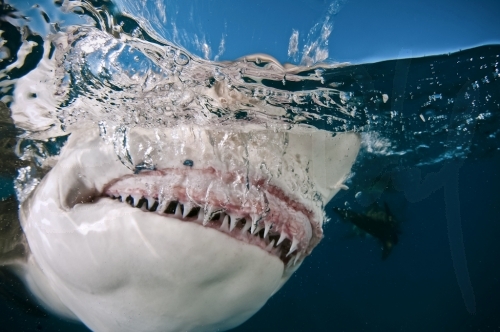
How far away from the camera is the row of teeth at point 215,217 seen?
2.94 m

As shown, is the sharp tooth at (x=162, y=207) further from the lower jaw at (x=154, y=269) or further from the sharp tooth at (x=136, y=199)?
the sharp tooth at (x=136, y=199)

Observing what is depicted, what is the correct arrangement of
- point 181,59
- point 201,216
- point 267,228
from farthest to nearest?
point 181,59 < point 267,228 < point 201,216

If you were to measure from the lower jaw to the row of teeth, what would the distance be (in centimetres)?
9

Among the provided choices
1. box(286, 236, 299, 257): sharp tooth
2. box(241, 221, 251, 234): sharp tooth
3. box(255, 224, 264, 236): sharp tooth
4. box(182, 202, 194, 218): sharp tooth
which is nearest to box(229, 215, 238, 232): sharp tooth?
box(241, 221, 251, 234): sharp tooth

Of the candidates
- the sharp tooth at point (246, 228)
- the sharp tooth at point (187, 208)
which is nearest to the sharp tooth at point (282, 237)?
the sharp tooth at point (246, 228)

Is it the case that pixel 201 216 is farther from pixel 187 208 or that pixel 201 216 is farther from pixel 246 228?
pixel 246 228

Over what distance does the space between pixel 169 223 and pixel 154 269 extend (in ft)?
1.31

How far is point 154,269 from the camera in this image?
281 cm

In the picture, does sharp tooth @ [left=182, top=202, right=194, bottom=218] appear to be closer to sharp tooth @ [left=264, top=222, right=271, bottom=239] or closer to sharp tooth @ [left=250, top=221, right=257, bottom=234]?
sharp tooth @ [left=250, top=221, right=257, bottom=234]

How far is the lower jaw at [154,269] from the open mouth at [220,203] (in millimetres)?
109

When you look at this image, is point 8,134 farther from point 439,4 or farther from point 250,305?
point 439,4

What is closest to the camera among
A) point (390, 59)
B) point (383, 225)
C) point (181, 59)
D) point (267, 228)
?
point (267, 228)

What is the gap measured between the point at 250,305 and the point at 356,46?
358 cm

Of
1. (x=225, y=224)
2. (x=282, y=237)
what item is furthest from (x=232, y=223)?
(x=282, y=237)
